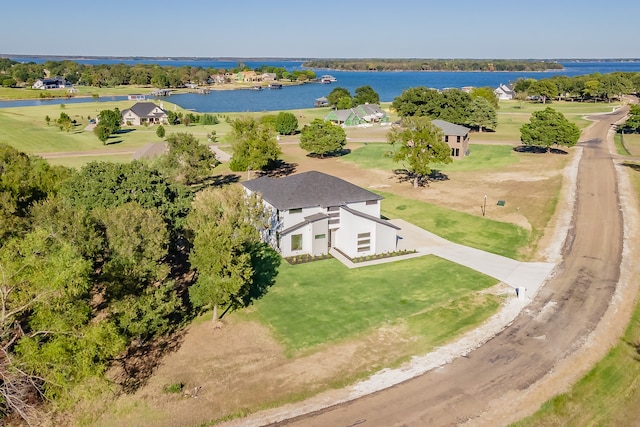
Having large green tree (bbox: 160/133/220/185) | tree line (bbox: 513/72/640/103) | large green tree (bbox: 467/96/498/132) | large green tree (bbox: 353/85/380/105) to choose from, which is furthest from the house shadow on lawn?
tree line (bbox: 513/72/640/103)

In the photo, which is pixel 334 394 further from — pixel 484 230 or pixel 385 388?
pixel 484 230

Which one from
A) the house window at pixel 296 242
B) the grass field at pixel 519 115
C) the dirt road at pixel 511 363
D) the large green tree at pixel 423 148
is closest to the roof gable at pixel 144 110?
the grass field at pixel 519 115

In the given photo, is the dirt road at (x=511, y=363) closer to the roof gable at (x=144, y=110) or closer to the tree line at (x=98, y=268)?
the tree line at (x=98, y=268)

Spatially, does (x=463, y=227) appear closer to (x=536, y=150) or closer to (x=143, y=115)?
(x=536, y=150)

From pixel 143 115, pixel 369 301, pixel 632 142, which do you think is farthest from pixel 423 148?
pixel 143 115

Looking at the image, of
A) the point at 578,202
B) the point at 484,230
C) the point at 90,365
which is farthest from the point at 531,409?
the point at 578,202

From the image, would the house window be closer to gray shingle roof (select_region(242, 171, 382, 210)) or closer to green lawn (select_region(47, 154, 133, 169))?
gray shingle roof (select_region(242, 171, 382, 210))
